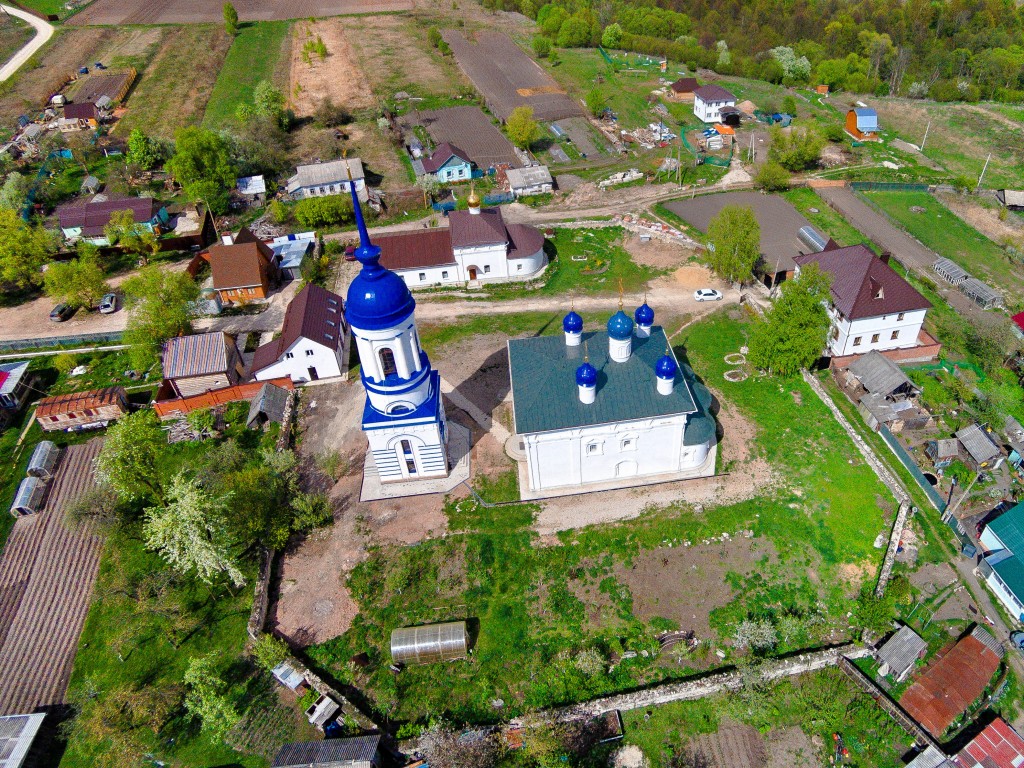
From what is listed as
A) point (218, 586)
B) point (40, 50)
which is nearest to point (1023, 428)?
point (218, 586)

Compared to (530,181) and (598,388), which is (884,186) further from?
(598,388)

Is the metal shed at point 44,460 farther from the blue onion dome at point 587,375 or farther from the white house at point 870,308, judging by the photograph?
the white house at point 870,308

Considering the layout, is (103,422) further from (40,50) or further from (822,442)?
(40,50)

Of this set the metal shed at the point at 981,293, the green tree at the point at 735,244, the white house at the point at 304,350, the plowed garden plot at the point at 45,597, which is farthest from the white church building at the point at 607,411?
the metal shed at the point at 981,293

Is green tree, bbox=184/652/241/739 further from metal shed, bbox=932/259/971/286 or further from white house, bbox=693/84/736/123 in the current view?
white house, bbox=693/84/736/123

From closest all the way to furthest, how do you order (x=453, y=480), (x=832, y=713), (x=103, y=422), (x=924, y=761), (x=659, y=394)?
(x=924, y=761)
(x=832, y=713)
(x=659, y=394)
(x=453, y=480)
(x=103, y=422)
